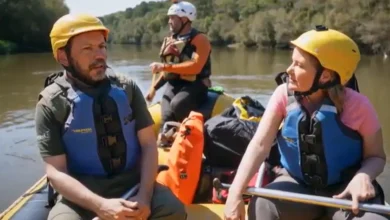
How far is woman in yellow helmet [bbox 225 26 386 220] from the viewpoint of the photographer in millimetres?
2377

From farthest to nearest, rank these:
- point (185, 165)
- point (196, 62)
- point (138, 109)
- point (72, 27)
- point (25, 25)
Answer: point (25, 25) < point (196, 62) < point (185, 165) < point (138, 109) < point (72, 27)

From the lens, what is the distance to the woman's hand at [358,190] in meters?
2.21

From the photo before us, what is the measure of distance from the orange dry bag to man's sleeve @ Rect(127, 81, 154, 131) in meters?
0.72

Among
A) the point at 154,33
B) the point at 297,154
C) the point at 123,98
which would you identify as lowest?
the point at 154,33

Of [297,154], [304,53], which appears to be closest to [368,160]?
[297,154]

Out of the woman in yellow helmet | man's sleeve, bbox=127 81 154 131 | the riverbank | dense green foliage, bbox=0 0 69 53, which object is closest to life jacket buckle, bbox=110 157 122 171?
man's sleeve, bbox=127 81 154 131

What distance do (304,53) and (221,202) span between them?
118cm

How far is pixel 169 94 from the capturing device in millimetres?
5016

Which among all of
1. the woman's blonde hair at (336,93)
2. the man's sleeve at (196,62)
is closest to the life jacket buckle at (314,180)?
the woman's blonde hair at (336,93)

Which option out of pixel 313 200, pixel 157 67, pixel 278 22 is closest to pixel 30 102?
pixel 157 67

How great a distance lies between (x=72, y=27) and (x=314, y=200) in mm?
1254

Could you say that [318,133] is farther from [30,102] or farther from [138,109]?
[30,102]

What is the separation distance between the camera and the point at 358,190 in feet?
7.38

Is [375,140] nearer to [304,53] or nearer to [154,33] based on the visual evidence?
[304,53]
